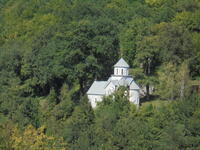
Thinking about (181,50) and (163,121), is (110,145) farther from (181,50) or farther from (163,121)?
(181,50)

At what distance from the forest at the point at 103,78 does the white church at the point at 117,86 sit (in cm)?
138

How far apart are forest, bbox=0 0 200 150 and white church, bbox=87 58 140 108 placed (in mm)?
1377

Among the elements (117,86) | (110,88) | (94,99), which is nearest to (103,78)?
(94,99)

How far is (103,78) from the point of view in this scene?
56156 millimetres

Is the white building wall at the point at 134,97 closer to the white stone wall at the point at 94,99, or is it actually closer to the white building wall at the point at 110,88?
the white building wall at the point at 110,88

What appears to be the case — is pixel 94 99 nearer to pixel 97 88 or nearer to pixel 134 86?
pixel 97 88

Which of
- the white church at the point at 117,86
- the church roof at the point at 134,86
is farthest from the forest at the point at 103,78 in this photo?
the church roof at the point at 134,86

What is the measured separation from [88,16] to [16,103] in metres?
20.8

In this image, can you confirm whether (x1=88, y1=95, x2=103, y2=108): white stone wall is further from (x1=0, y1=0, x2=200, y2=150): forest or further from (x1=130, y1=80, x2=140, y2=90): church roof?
(x1=130, y1=80, x2=140, y2=90): church roof

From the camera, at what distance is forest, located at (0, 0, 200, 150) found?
3872 cm

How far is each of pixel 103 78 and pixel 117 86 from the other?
8.75 meters

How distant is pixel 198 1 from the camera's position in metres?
75.0

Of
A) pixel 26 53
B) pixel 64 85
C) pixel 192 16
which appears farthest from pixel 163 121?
pixel 192 16

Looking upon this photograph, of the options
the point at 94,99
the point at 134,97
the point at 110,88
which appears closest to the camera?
the point at 134,97
